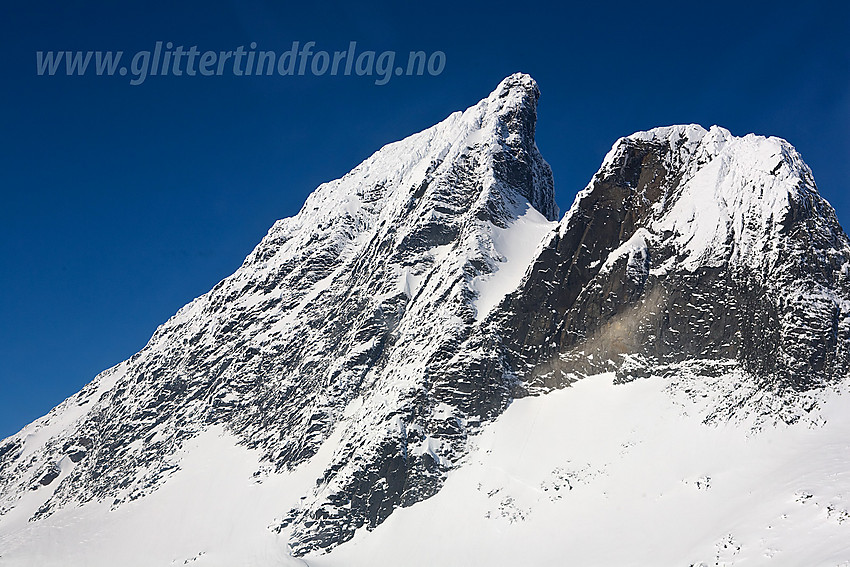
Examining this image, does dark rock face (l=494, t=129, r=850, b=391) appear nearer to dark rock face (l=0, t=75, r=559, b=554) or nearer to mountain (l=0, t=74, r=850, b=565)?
mountain (l=0, t=74, r=850, b=565)

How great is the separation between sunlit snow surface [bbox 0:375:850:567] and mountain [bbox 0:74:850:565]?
0.25 meters

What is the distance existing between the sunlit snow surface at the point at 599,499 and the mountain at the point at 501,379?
254mm

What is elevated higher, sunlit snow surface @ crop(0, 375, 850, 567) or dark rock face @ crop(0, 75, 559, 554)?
dark rock face @ crop(0, 75, 559, 554)

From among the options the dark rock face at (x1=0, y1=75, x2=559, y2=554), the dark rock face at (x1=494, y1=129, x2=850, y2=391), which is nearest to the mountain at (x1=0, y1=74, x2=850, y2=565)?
the dark rock face at (x1=494, y1=129, x2=850, y2=391)

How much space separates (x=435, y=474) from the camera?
244ft

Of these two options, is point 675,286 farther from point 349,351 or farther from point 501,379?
point 349,351

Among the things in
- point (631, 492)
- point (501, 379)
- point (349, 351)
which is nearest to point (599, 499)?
point (631, 492)

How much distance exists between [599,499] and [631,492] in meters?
2.65

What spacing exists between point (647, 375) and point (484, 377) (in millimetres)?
16168

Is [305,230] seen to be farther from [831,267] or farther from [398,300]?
Answer: [831,267]

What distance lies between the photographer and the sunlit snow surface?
165 feet

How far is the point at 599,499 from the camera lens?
6284 centimetres

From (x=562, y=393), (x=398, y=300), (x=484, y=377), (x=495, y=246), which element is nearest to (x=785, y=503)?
(x=562, y=393)

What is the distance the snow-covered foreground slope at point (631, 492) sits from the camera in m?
49.3
